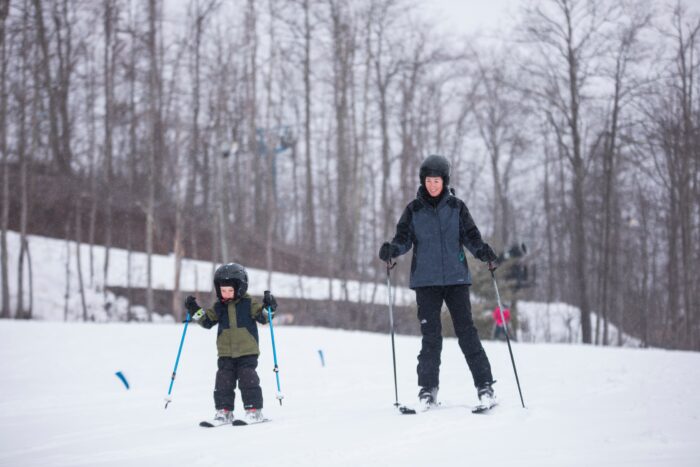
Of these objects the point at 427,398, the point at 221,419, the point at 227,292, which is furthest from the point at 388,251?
the point at 221,419

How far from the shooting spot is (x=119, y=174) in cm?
2736

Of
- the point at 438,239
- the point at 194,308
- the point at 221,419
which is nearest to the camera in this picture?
the point at 221,419

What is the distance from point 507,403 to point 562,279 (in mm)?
27188

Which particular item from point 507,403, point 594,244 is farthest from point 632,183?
point 507,403

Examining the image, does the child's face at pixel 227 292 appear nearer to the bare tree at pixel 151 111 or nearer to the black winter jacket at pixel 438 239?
the black winter jacket at pixel 438 239

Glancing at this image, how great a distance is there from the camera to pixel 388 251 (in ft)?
16.9

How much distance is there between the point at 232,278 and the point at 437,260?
1527 mm

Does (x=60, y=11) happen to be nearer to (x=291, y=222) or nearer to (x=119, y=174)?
(x=119, y=174)

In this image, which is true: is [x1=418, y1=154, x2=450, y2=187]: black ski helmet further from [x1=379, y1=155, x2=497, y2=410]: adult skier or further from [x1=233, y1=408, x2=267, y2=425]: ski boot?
[x1=233, y1=408, x2=267, y2=425]: ski boot

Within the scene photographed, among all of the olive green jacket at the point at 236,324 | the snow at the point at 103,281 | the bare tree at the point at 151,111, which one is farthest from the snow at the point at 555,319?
the olive green jacket at the point at 236,324

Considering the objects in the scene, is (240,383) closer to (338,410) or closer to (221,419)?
(221,419)

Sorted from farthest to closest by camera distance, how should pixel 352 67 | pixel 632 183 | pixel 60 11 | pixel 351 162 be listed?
pixel 632 183
pixel 351 162
pixel 352 67
pixel 60 11

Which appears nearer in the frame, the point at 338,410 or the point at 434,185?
the point at 434,185

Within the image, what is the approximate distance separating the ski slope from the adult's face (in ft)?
5.29
